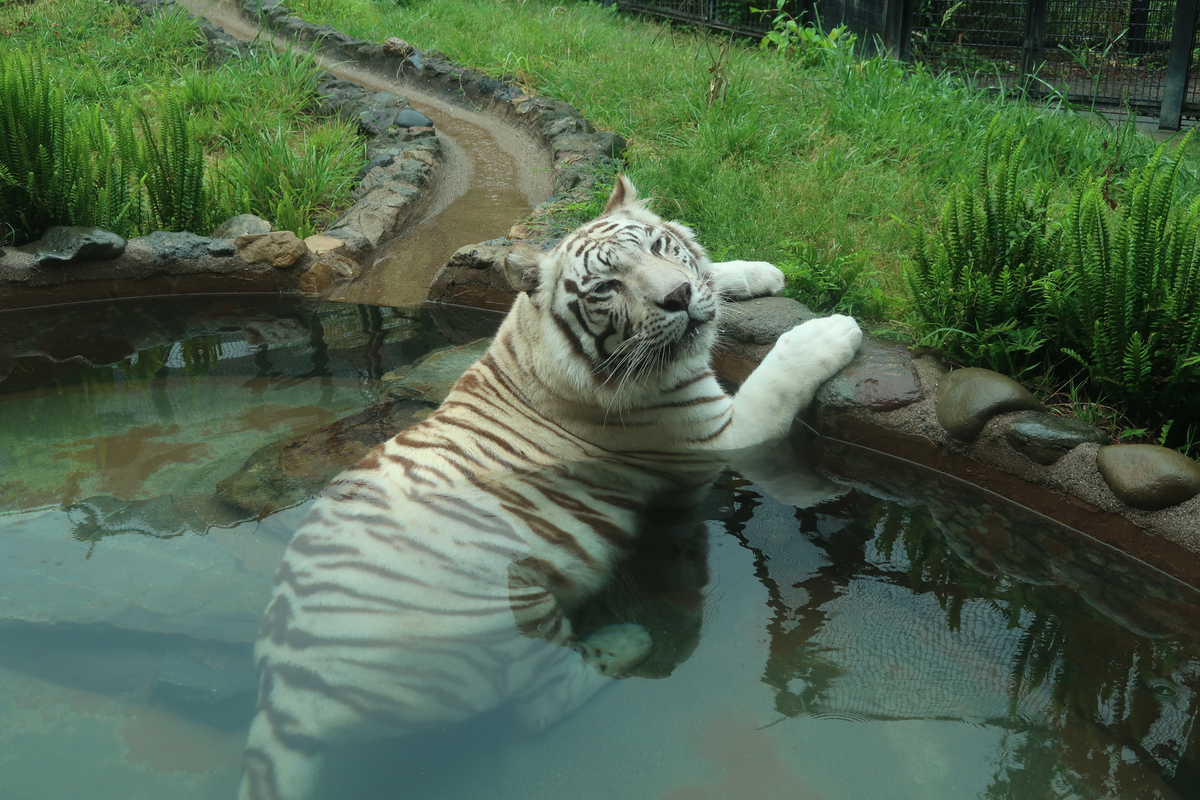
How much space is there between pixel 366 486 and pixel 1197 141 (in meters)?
6.13

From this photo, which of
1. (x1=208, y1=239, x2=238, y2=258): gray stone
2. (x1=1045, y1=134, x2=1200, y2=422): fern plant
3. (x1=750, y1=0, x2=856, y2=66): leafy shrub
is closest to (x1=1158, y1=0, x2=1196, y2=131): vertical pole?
(x1=750, y1=0, x2=856, y2=66): leafy shrub

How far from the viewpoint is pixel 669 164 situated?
506cm

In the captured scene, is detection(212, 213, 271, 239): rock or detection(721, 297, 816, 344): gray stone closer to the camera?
detection(721, 297, 816, 344): gray stone

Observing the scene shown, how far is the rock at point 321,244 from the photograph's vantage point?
17.5 feet

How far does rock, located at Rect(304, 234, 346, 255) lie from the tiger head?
110 inches

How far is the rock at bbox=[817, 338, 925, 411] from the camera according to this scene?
3.11m

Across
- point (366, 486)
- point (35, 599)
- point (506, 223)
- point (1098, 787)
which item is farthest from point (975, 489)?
point (506, 223)

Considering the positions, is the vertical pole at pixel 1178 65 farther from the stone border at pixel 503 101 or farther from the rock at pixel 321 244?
the rock at pixel 321 244

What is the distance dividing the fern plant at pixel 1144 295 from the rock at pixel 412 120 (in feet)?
20.3

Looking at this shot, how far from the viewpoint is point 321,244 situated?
5.41 meters

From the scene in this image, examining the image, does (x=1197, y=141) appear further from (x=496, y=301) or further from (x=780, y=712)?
(x=780, y=712)

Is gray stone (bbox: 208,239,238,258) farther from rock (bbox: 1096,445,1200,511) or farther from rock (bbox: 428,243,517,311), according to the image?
rock (bbox: 1096,445,1200,511)

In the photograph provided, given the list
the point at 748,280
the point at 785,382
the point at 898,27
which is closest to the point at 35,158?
the point at 748,280

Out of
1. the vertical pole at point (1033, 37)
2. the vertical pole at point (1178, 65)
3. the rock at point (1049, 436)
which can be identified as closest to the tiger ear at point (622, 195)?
the rock at point (1049, 436)
